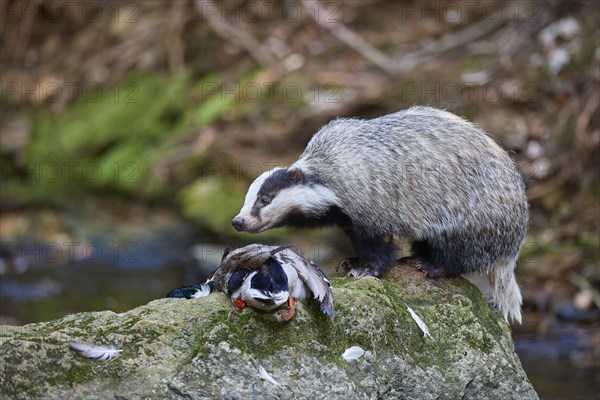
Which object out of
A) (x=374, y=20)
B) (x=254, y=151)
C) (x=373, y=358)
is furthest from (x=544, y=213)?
(x=373, y=358)

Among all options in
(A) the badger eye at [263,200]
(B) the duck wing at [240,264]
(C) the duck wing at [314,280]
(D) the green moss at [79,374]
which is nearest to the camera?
(D) the green moss at [79,374]

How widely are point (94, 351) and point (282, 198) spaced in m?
1.92

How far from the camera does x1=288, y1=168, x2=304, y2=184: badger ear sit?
6.51 meters

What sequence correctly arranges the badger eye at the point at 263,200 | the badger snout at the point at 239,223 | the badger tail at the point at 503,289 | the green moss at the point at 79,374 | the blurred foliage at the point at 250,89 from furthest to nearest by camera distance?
1. the blurred foliage at the point at 250,89
2. the badger tail at the point at 503,289
3. the badger eye at the point at 263,200
4. the badger snout at the point at 239,223
5. the green moss at the point at 79,374

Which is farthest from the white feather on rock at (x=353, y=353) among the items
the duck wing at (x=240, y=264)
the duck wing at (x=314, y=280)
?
the duck wing at (x=240, y=264)

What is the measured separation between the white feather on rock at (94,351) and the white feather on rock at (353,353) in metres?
1.27

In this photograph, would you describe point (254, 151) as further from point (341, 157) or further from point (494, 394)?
point (494, 394)

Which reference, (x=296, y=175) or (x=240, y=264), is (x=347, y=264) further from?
(x=240, y=264)

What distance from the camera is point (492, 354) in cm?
603

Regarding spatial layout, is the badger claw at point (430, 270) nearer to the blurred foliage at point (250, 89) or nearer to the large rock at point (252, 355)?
the large rock at point (252, 355)

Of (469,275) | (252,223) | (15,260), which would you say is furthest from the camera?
(15,260)

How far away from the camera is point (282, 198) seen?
650cm

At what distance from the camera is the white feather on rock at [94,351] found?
5.04 m

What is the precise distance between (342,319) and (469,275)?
1.81 metres
